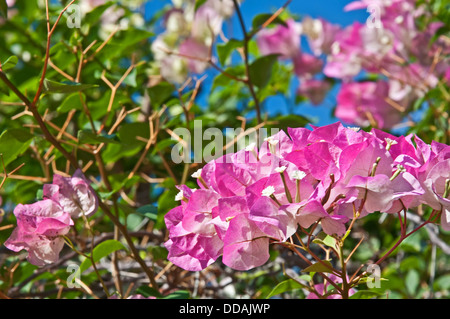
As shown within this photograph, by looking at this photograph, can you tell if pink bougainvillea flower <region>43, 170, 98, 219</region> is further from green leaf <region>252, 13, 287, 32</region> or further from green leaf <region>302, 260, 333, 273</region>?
green leaf <region>252, 13, 287, 32</region>

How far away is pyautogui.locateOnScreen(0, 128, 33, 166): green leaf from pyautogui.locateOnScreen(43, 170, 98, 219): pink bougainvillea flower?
0.11m

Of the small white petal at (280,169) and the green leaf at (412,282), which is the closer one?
the small white petal at (280,169)

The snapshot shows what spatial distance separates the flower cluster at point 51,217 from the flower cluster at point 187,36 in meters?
0.59

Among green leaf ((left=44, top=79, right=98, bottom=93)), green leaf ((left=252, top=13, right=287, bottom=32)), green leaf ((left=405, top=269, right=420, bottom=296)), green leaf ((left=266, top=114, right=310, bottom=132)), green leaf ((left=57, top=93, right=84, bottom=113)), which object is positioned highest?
green leaf ((left=252, top=13, right=287, bottom=32))

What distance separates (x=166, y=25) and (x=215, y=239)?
1372 mm

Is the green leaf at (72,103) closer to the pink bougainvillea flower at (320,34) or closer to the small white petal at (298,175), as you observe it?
the small white petal at (298,175)

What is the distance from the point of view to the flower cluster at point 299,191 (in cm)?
43

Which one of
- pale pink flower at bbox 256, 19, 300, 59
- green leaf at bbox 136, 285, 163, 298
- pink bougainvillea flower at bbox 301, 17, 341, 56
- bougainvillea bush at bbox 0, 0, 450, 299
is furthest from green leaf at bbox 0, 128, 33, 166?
pink bougainvillea flower at bbox 301, 17, 341, 56

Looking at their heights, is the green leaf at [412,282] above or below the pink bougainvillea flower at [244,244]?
A: above

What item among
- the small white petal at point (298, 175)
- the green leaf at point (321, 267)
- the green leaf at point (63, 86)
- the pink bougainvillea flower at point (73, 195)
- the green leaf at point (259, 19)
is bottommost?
the green leaf at point (321, 267)

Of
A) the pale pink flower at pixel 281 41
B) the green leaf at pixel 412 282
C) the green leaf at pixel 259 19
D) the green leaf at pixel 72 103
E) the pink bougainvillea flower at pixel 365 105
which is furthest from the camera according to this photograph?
the pale pink flower at pixel 281 41

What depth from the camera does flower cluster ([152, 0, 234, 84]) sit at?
1325 millimetres

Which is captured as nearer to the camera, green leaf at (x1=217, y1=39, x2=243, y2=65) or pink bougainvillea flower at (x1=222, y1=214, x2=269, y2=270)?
pink bougainvillea flower at (x1=222, y1=214, x2=269, y2=270)

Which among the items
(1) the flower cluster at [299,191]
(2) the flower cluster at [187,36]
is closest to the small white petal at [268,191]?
(1) the flower cluster at [299,191]
